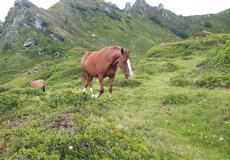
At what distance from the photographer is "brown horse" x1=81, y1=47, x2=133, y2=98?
20.4 meters

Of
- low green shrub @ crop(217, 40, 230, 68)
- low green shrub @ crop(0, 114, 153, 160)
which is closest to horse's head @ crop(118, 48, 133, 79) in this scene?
low green shrub @ crop(0, 114, 153, 160)

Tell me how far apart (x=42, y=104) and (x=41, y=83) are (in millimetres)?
14221

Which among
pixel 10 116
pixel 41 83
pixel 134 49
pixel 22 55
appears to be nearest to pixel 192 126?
pixel 10 116

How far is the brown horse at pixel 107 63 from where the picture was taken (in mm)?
20391

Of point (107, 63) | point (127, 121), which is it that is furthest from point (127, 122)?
point (107, 63)

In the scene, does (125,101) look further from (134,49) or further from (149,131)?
(134,49)

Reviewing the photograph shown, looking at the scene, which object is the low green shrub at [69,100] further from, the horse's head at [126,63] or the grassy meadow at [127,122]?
the horse's head at [126,63]

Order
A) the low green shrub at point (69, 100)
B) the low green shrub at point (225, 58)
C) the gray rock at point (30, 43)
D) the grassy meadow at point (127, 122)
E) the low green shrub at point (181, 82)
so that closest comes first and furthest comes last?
1. the grassy meadow at point (127, 122)
2. the low green shrub at point (69, 100)
3. the low green shrub at point (181, 82)
4. the low green shrub at point (225, 58)
5. the gray rock at point (30, 43)

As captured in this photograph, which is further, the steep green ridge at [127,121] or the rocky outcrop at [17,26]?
the rocky outcrop at [17,26]

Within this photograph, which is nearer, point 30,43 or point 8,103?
point 8,103

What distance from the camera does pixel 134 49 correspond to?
19675cm

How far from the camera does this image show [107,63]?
72.6 ft

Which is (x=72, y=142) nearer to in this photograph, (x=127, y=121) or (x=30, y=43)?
(x=127, y=121)

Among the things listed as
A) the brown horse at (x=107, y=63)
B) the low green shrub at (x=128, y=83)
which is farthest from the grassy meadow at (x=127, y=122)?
the brown horse at (x=107, y=63)
